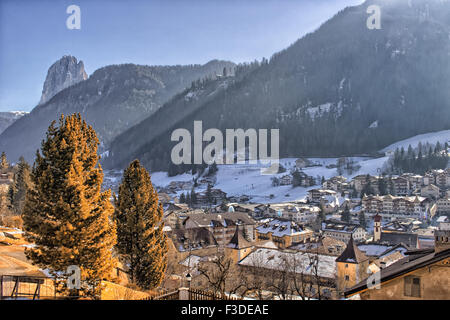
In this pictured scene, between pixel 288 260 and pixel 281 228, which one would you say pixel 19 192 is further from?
pixel 281 228

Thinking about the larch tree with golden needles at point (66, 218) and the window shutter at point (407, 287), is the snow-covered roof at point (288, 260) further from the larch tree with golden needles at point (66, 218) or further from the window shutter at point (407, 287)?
the larch tree with golden needles at point (66, 218)

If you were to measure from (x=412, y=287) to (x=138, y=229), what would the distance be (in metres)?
13.8

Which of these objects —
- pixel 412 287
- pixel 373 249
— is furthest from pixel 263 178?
pixel 412 287

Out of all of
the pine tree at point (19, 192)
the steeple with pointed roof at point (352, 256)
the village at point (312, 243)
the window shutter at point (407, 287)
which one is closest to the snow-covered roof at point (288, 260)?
the village at point (312, 243)

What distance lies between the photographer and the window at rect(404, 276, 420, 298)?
491 inches

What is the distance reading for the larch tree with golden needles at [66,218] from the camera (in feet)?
43.5

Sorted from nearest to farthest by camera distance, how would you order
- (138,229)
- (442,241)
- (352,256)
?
(442,241) → (138,229) → (352,256)

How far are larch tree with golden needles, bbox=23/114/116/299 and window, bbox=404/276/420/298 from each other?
36.9ft

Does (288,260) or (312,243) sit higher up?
(288,260)

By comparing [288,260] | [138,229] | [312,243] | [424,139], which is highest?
[424,139]

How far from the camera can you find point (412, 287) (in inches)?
Result: 494

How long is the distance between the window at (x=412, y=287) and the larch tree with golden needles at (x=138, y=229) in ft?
43.5

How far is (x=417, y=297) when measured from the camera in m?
12.5
